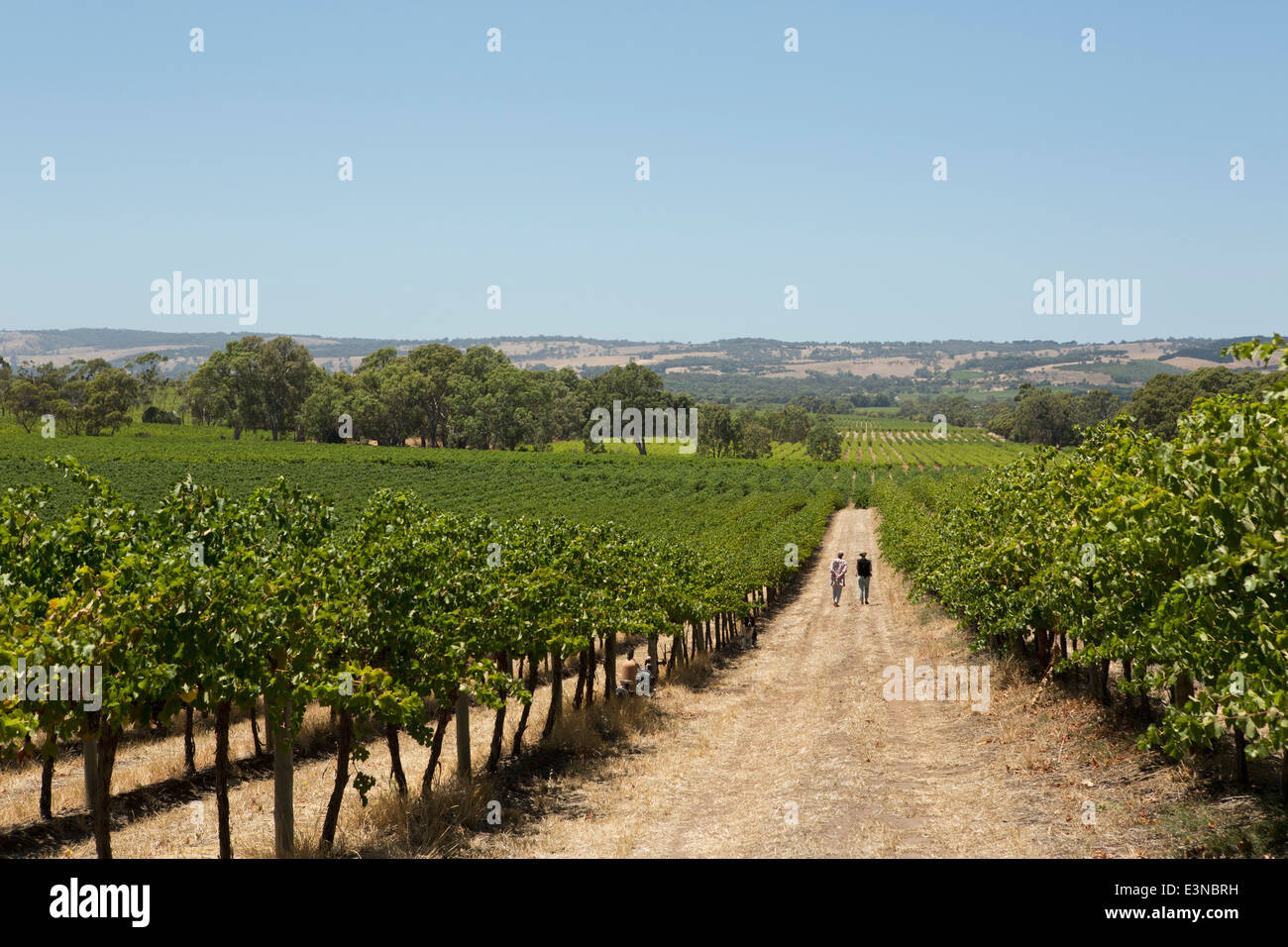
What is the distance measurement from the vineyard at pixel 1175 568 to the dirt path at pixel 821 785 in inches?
71.7

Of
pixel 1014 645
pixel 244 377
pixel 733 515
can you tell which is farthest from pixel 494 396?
pixel 1014 645

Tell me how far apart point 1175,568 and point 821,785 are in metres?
5.83

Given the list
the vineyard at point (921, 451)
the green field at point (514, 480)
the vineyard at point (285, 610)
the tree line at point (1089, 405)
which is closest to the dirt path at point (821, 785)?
the vineyard at point (285, 610)

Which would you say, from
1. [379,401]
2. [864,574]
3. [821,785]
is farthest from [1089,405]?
[821,785]

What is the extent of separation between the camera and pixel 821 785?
13.0 m

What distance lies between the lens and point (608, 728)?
16.7m

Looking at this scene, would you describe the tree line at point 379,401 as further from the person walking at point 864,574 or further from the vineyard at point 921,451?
the person walking at point 864,574

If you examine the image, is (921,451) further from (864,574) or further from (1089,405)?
(864,574)

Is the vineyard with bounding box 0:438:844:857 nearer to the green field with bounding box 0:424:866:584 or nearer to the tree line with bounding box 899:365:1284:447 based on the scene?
the green field with bounding box 0:424:866:584

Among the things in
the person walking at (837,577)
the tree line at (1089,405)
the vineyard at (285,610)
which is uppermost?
the tree line at (1089,405)

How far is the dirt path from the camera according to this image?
10578 millimetres

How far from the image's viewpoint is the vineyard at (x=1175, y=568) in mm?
6820

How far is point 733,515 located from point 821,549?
536 cm

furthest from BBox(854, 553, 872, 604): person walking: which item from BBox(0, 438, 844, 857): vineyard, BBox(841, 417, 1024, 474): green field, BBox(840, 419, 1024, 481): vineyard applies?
BBox(841, 417, 1024, 474): green field
